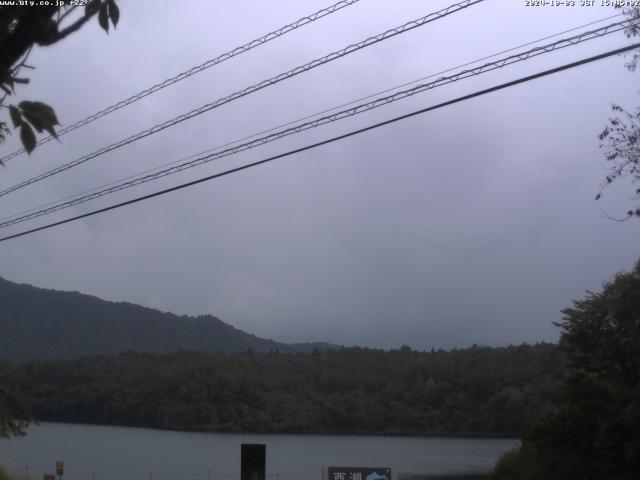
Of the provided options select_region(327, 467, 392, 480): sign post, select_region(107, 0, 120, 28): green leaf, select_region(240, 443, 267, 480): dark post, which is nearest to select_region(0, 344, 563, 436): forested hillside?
select_region(327, 467, 392, 480): sign post

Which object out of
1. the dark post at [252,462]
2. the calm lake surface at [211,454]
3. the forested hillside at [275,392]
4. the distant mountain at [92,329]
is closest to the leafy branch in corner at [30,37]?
the dark post at [252,462]

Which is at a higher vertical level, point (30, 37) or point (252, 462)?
point (30, 37)

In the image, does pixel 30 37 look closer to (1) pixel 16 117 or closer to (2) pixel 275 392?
(1) pixel 16 117

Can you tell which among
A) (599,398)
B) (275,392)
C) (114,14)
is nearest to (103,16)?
(114,14)

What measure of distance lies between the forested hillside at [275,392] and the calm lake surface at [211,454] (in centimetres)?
152

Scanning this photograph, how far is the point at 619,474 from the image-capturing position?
60.3 feet

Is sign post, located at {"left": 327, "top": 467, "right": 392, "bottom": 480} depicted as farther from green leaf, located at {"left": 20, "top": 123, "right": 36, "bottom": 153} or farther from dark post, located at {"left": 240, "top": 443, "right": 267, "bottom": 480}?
green leaf, located at {"left": 20, "top": 123, "right": 36, "bottom": 153}

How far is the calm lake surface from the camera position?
1437 inches

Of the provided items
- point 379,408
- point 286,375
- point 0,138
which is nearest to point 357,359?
point 286,375

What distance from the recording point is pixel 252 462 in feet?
58.5

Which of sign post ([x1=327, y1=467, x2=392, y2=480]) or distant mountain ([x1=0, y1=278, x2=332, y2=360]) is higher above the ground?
distant mountain ([x1=0, y1=278, x2=332, y2=360])

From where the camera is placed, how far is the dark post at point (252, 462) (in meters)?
17.8

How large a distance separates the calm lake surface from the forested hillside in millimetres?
1519

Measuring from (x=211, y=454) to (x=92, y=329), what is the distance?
70440mm
